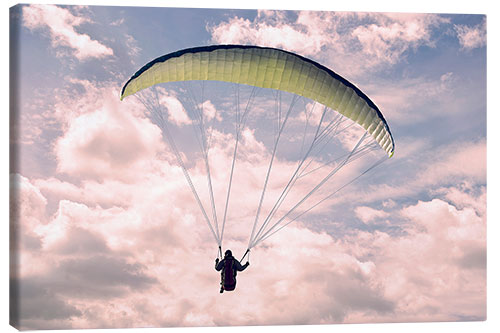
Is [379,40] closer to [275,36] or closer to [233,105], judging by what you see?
[275,36]

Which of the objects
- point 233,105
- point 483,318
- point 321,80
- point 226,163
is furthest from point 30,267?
point 483,318

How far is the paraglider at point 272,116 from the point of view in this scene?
7.93 m

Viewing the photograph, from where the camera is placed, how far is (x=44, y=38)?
354 inches

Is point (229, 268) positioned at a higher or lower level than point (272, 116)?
lower

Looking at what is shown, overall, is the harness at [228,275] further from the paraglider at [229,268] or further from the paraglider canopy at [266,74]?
the paraglider canopy at [266,74]

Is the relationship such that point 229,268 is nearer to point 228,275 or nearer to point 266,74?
point 228,275

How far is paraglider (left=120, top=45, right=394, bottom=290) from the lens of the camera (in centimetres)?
793

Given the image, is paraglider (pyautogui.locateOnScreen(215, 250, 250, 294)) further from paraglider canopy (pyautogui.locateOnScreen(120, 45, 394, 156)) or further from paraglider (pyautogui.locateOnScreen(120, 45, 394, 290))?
paraglider canopy (pyautogui.locateOnScreen(120, 45, 394, 156))

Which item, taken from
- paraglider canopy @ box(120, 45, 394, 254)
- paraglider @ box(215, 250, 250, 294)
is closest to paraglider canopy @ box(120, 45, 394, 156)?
paraglider canopy @ box(120, 45, 394, 254)

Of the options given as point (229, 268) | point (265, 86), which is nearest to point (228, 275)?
point (229, 268)

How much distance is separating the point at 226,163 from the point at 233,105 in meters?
0.96

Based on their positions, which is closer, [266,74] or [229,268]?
[266,74]

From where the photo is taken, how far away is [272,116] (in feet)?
33.4

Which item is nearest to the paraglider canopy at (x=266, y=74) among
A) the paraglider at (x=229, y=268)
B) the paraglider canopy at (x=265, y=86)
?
the paraglider canopy at (x=265, y=86)
